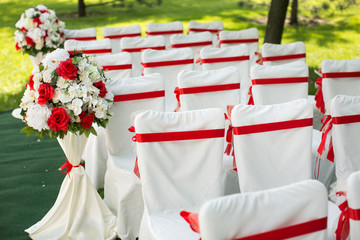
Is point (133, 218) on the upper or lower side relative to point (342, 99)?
lower

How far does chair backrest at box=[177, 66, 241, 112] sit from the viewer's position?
357cm

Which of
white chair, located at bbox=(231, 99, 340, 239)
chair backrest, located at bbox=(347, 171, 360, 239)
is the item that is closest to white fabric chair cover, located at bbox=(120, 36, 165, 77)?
white chair, located at bbox=(231, 99, 340, 239)

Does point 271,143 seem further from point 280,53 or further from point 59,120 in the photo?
point 280,53

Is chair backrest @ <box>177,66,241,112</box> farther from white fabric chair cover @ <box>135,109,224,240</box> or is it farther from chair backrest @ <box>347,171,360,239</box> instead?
chair backrest @ <box>347,171,360,239</box>

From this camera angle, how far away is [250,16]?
1400 cm

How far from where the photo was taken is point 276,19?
6.70 metres

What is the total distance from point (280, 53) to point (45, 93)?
9.39 feet

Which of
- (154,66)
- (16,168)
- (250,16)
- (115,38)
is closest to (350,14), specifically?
(250,16)

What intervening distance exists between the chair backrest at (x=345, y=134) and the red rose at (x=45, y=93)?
182cm

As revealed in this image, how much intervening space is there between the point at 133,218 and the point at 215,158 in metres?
0.95

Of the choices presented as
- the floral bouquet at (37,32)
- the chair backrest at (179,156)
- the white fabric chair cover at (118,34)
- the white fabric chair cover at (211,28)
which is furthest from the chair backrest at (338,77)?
the floral bouquet at (37,32)

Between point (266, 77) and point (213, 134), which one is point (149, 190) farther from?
point (266, 77)

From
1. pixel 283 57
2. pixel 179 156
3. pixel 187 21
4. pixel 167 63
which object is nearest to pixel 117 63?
pixel 167 63

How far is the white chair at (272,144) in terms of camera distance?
2.67 metres
